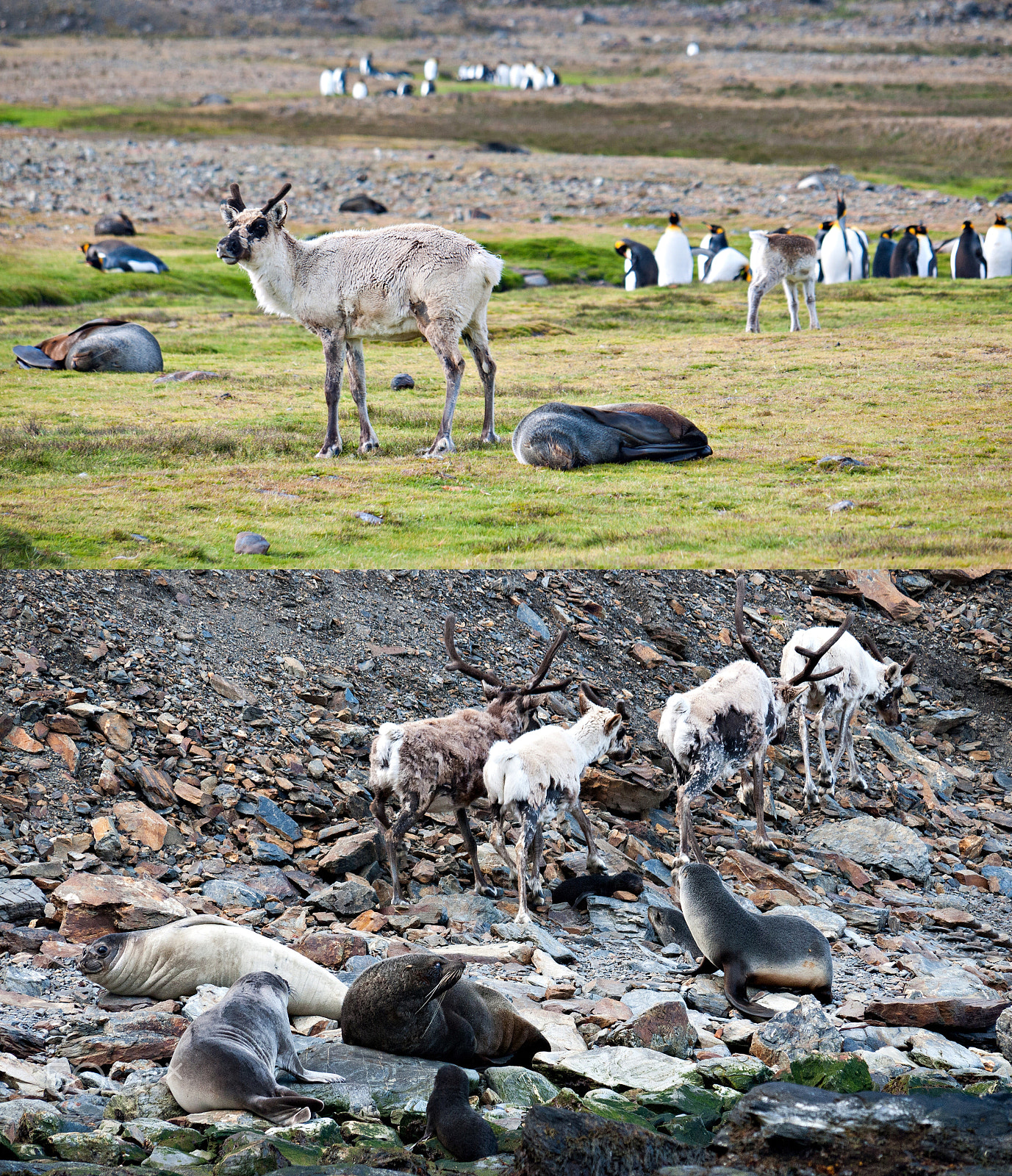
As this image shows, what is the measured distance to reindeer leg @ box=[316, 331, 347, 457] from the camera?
11125mm

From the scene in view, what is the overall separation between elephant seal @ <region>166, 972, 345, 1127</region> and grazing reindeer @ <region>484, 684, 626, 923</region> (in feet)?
6.91

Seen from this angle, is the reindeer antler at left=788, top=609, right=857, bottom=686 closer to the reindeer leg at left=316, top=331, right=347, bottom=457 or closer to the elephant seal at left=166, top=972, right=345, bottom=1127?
the reindeer leg at left=316, top=331, right=347, bottom=457

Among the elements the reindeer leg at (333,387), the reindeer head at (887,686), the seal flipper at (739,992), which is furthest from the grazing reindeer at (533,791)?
the reindeer head at (887,686)

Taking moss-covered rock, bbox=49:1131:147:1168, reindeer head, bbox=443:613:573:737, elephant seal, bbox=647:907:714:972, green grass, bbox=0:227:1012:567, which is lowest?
elephant seal, bbox=647:907:714:972

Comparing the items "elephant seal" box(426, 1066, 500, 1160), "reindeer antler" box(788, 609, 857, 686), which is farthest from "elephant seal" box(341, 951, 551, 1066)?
"reindeer antler" box(788, 609, 857, 686)

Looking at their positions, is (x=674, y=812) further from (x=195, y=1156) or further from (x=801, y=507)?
(x=195, y=1156)

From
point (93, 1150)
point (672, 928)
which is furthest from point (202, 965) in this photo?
point (672, 928)

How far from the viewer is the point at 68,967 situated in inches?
271

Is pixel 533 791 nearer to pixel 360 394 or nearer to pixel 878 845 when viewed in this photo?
pixel 878 845

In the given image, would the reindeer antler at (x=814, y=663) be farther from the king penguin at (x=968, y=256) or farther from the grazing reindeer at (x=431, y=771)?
the king penguin at (x=968, y=256)

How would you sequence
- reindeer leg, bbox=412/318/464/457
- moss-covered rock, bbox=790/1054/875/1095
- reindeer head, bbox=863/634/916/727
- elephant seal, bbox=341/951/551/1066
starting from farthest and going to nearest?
1. reindeer head, bbox=863/634/916/727
2. reindeer leg, bbox=412/318/464/457
3. elephant seal, bbox=341/951/551/1066
4. moss-covered rock, bbox=790/1054/875/1095

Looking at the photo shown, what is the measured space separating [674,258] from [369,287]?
1656 centimetres

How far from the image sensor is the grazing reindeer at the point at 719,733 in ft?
29.5

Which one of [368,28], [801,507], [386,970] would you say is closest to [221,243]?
[801,507]
